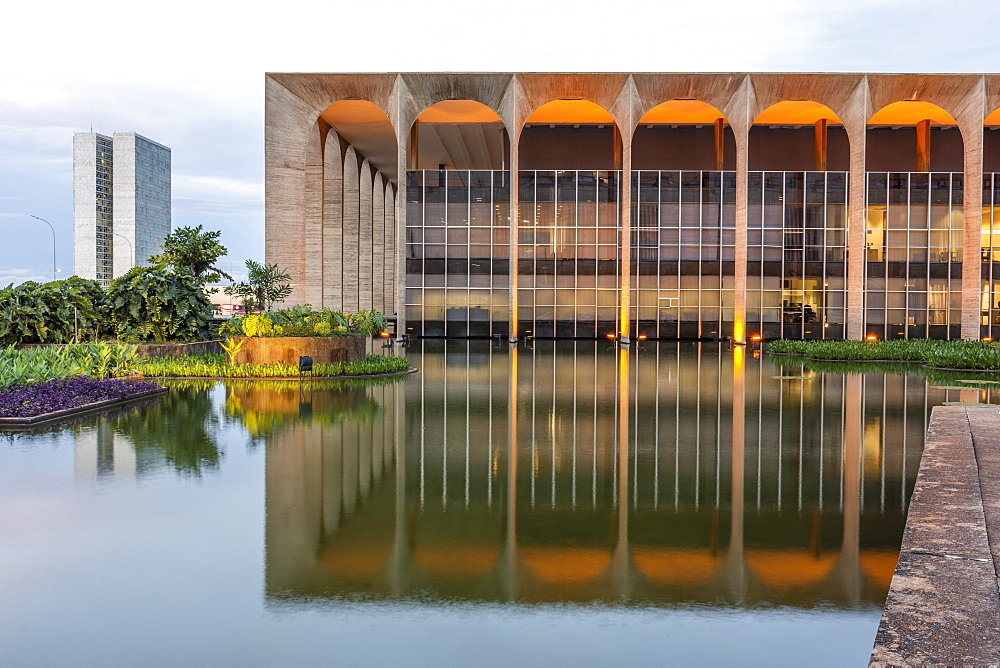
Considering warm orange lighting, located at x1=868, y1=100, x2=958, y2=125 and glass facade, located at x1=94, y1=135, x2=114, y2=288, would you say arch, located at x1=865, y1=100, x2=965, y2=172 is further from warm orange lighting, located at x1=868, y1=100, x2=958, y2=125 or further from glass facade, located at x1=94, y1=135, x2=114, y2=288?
glass facade, located at x1=94, y1=135, x2=114, y2=288

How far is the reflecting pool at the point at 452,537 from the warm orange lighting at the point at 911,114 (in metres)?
39.5

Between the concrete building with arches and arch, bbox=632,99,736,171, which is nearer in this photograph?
the concrete building with arches

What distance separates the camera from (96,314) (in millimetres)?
25031

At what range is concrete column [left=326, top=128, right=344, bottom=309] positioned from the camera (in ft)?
167

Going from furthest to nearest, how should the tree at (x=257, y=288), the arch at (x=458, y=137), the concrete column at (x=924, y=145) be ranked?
the concrete column at (x=924, y=145) < the arch at (x=458, y=137) < the tree at (x=257, y=288)

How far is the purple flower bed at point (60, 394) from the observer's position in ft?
43.4

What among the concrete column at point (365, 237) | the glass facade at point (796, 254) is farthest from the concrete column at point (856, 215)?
the concrete column at point (365, 237)

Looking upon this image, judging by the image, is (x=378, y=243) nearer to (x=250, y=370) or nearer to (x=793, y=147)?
(x=793, y=147)

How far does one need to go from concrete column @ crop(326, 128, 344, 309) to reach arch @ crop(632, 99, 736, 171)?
19878mm

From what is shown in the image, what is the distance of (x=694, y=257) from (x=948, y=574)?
146 feet

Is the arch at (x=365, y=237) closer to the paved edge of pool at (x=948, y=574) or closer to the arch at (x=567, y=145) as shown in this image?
the arch at (x=567, y=145)

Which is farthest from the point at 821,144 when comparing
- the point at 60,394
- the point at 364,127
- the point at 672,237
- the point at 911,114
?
the point at 60,394

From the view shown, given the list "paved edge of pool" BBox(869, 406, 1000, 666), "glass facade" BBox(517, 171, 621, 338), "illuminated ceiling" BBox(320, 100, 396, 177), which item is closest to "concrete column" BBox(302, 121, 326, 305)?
"illuminated ceiling" BBox(320, 100, 396, 177)

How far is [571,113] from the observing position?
48.3m
